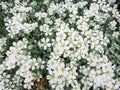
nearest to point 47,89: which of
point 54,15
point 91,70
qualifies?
point 91,70

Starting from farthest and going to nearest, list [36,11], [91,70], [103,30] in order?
[36,11] → [103,30] → [91,70]

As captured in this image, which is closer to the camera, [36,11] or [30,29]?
[30,29]

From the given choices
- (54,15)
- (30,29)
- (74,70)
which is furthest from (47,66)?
(54,15)

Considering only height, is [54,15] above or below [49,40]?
above

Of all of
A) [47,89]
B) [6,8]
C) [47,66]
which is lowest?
[47,89]

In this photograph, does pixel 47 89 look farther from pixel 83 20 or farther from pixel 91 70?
pixel 83 20

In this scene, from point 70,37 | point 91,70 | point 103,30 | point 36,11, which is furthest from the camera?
point 36,11
